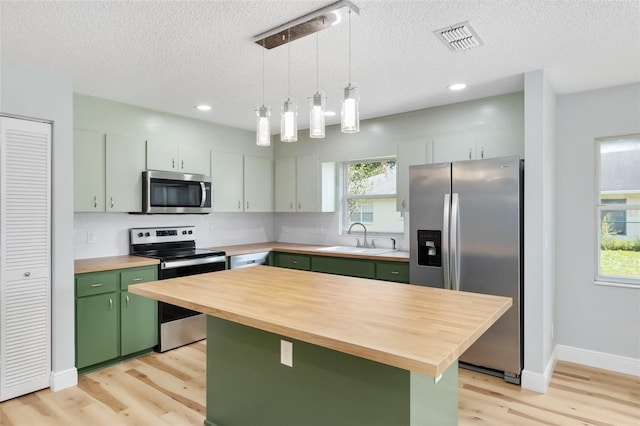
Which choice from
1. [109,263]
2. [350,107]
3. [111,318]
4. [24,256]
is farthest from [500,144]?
[24,256]

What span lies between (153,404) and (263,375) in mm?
1203

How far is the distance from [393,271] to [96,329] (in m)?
2.72

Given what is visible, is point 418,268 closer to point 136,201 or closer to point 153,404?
point 153,404

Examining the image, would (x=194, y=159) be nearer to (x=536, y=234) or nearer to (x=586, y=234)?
(x=536, y=234)

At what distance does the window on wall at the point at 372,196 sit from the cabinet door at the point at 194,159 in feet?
5.87

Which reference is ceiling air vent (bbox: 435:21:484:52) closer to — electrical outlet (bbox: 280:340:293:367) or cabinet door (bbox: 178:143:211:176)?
electrical outlet (bbox: 280:340:293:367)

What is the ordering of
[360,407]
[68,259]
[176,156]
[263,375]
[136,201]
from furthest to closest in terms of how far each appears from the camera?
1. [176,156]
2. [136,201]
3. [68,259]
4. [263,375]
5. [360,407]

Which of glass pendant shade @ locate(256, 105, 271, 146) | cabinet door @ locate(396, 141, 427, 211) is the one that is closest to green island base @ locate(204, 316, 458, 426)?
glass pendant shade @ locate(256, 105, 271, 146)

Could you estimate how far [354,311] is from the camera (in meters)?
1.72

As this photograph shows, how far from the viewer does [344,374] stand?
5.71 feet

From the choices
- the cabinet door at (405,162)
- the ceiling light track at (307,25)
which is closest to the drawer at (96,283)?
the ceiling light track at (307,25)

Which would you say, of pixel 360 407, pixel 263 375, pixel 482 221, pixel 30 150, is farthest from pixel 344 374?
pixel 30 150

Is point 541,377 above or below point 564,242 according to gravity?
below

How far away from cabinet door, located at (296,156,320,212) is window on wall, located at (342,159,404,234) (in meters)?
0.41
